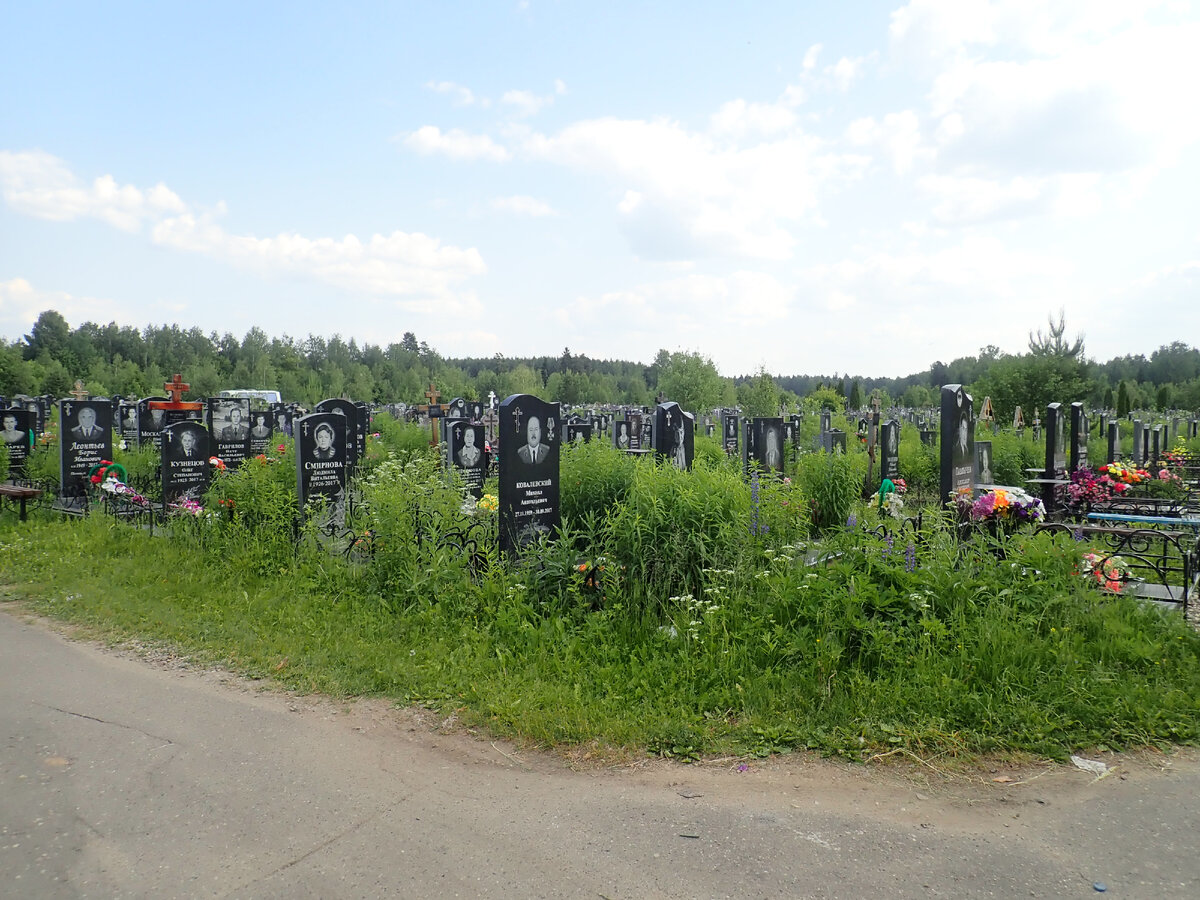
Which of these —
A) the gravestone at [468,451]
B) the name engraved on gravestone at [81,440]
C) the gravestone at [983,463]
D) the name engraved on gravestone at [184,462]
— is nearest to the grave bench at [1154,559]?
the gravestone at [983,463]

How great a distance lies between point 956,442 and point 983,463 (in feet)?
5.07

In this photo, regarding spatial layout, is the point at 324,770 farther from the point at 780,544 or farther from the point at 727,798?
the point at 780,544

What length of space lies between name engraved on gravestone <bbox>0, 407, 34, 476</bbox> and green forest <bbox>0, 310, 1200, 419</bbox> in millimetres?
27583

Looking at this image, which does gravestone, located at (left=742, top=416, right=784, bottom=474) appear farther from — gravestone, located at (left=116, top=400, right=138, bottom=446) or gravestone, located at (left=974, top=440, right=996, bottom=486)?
gravestone, located at (left=116, top=400, right=138, bottom=446)

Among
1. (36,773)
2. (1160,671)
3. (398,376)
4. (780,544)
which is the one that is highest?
(398,376)

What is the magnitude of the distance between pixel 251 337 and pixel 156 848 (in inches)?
3951

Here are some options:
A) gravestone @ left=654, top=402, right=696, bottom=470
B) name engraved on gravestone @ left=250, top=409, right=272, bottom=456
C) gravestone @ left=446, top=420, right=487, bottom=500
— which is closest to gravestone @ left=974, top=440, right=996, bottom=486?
gravestone @ left=654, top=402, right=696, bottom=470

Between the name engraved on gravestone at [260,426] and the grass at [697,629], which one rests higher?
the name engraved on gravestone at [260,426]

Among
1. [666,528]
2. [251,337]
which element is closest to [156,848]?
[666,528]

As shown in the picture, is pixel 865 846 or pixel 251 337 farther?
pixel 251 337

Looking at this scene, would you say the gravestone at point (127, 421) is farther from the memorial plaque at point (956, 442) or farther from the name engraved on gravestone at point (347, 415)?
the memorial plaque at point (956, 442)

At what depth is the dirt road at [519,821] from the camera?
2.97 meters

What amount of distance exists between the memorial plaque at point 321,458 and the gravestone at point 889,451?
10.1m

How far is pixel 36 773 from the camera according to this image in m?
3.91
